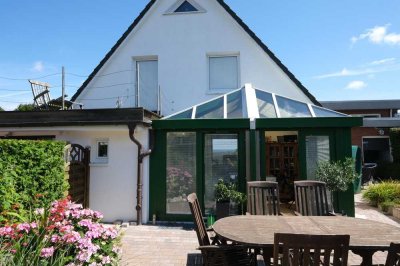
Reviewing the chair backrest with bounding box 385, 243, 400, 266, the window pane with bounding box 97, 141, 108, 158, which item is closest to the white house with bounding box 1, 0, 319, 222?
the window pane with bounding box 97, 141, 108, 158

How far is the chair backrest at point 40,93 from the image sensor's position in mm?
11719

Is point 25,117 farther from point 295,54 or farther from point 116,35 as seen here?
point 295,54

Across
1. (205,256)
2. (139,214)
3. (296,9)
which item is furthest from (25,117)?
(296,9)

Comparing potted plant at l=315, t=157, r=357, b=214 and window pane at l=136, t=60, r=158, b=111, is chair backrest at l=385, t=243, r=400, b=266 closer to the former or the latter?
potted plant at l=315, t=157, r=357, b=214

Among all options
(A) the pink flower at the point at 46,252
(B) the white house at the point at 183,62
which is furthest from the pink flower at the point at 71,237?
(B) the white house at the point at 183,62

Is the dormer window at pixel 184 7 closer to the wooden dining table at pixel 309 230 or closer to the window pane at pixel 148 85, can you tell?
the window pane at pixel 148 85

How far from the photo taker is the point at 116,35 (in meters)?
12.9

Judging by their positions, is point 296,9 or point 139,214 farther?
point 296,9

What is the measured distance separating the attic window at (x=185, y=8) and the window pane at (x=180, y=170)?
6.12m

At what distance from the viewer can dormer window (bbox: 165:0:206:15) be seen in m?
12.2

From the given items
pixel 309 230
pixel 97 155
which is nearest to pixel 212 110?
pixel 97 155

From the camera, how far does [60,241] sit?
340 cm

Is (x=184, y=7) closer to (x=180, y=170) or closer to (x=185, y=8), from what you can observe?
(x=185, y=8)

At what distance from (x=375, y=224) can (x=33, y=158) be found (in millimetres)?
5805
